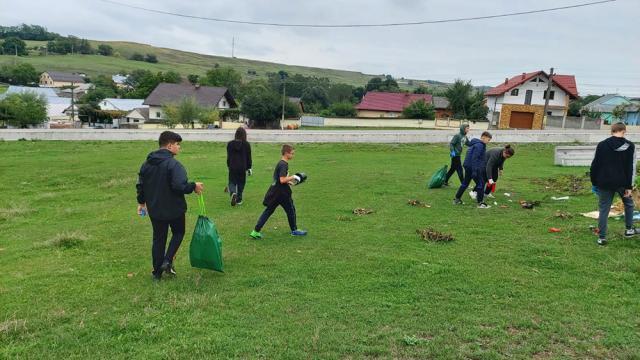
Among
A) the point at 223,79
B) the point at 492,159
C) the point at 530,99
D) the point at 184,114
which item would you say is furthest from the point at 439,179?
the point at 223,79

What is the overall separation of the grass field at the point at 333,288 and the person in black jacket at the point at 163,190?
1.84 ft

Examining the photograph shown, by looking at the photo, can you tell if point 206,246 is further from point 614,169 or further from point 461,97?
point 461,97

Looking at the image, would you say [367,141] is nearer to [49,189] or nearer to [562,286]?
[49,189]

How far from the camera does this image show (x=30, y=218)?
10.3 meters

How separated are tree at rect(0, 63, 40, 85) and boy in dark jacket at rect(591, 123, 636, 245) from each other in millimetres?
136171

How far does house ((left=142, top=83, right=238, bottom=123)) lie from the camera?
72938 millimetres

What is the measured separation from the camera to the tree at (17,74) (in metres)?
114

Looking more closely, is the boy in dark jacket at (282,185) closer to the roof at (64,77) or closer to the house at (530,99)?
the house at (530,99)

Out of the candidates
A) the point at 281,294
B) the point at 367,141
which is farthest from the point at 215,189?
the point at 367,141

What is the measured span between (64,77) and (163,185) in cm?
14698

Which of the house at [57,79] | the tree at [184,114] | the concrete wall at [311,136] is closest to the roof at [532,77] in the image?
the concrete wall at [311,136]

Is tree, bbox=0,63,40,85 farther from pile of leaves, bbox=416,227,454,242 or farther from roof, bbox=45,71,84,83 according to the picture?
pile of leaves, bbox=416,227,454,242

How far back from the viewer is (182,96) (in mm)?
72625

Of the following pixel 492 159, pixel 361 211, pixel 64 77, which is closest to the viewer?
pixel 361 211
